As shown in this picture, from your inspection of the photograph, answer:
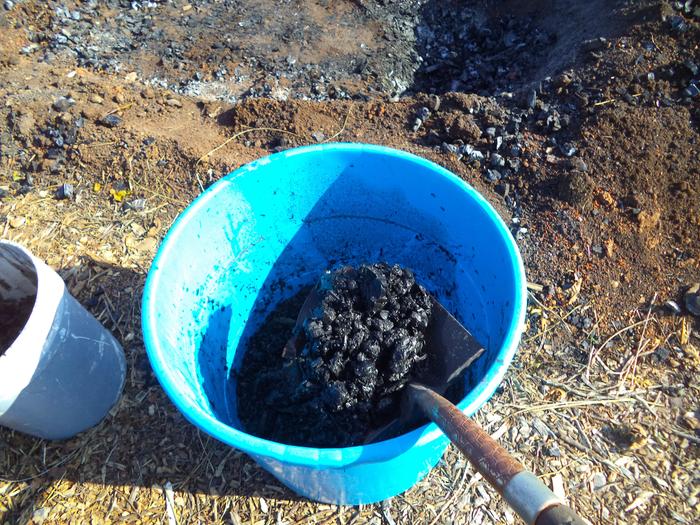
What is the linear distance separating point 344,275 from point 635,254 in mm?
1624

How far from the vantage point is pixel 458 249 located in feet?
6.33

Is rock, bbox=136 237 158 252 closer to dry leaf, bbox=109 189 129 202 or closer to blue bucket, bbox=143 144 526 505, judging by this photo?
dry leaf, bbox=109 189 129 202

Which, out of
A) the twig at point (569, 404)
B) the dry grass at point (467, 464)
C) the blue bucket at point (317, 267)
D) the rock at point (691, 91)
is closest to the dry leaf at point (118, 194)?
the dry grass at point (467, 464)

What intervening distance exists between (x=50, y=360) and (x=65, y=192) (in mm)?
1387

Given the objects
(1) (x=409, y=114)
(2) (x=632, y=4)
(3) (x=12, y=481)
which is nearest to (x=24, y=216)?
(3) (x=12, y=481)

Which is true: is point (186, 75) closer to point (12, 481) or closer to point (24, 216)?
point (24, 216)

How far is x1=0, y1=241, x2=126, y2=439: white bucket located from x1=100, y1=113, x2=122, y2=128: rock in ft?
4.29

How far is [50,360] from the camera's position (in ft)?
Result: 5.97

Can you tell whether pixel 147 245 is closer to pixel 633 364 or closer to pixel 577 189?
pixel 577 189

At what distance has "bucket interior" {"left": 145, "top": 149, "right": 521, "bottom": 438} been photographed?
5.45 ft

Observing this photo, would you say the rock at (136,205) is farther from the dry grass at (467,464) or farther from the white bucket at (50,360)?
the white bucket at (50,360)

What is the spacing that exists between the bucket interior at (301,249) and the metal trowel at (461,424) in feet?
0.34

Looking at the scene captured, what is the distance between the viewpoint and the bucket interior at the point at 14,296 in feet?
6.72

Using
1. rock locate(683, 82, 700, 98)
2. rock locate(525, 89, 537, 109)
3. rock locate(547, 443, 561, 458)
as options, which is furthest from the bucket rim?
rock locate(683, 82, 700, 98)
